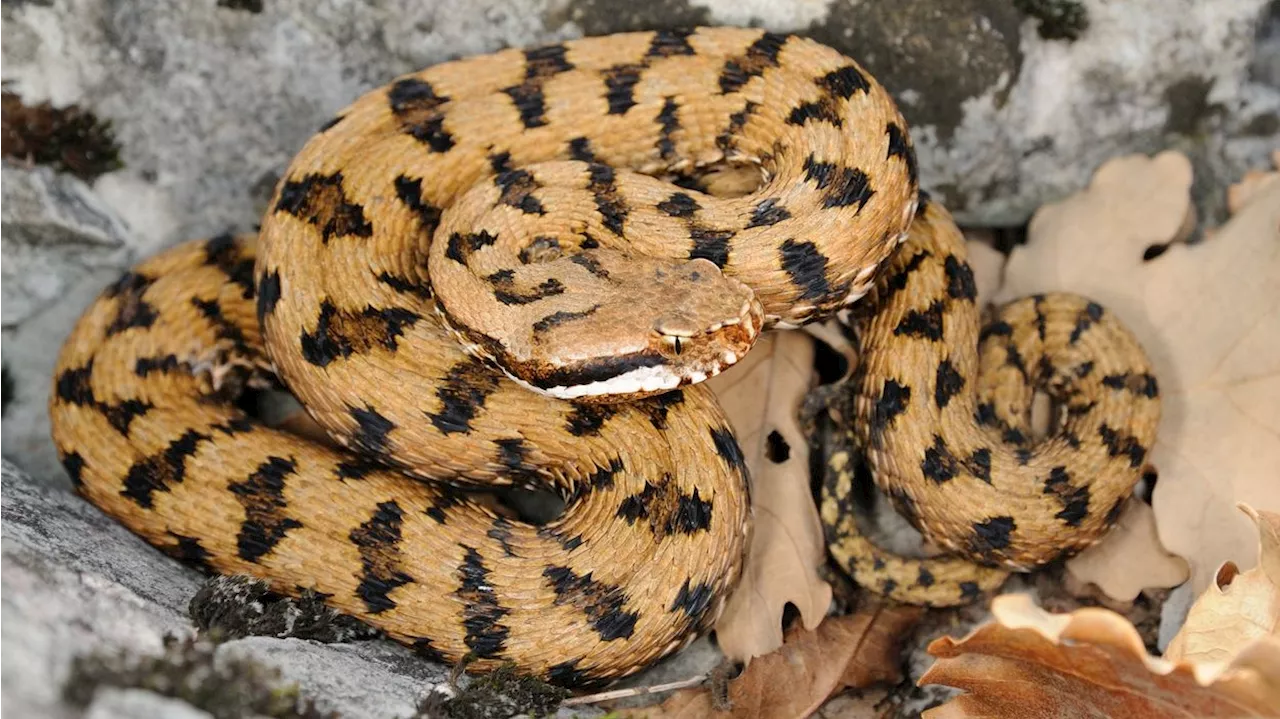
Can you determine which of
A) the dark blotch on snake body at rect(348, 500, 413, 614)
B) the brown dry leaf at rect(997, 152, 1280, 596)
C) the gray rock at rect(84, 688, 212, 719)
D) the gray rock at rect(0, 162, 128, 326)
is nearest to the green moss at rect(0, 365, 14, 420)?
the gray rock at rect(0, 162, 128, 326)

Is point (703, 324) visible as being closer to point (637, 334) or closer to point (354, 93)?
point (637, 334)

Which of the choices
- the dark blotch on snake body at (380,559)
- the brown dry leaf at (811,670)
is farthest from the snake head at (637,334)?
the brown dry leaf at (811,670)

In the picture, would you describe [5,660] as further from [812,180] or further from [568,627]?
[812,180]

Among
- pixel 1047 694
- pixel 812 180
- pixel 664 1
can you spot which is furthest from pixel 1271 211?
pixel 664 1

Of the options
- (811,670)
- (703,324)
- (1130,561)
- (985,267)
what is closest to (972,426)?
(1130,561)

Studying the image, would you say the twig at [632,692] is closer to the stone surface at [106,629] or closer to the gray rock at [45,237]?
the stone surface at [106,629]
